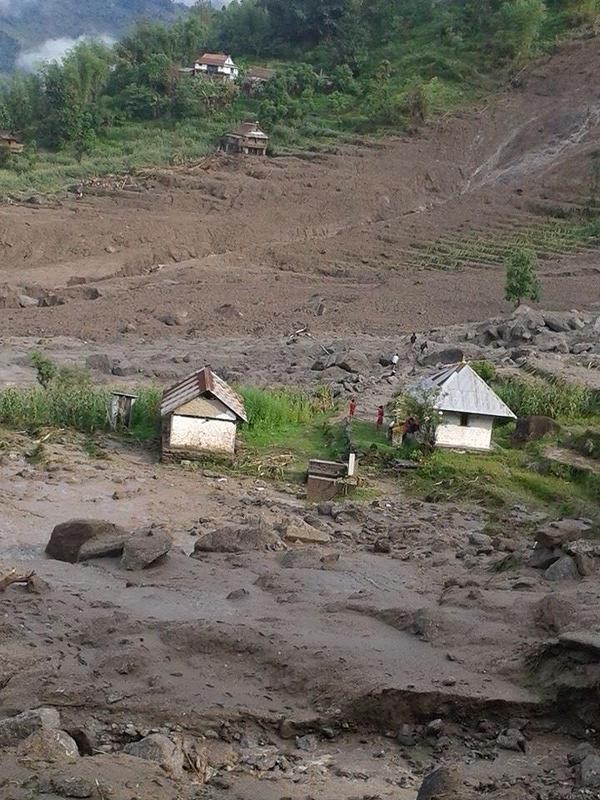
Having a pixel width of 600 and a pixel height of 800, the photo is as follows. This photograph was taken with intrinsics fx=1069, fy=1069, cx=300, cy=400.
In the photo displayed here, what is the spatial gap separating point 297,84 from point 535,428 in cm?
4458

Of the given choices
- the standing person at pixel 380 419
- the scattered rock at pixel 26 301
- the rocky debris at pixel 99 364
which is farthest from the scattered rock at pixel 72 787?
the scattered rock at pixel 26 301

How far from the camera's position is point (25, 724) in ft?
27.1

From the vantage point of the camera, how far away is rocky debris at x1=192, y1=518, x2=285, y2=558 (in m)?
14.2

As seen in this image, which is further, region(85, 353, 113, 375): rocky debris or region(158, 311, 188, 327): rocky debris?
region(158, 311, 188, 327): rocky debris

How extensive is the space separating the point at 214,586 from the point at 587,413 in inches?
493

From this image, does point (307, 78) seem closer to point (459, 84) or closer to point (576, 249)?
point (459, 84)

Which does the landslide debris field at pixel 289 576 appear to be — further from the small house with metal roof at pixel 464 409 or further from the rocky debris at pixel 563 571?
the small house with metal roof at pixel 464 409

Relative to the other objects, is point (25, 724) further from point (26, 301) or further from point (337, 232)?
point (337, 232)

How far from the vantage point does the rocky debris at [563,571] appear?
497 inches

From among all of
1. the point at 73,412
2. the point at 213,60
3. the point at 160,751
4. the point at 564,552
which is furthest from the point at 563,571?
the point at 213,60

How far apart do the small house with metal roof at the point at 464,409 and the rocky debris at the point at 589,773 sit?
1212 centimetres

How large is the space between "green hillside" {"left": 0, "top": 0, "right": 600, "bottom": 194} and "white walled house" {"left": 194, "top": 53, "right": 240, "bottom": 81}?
178cm

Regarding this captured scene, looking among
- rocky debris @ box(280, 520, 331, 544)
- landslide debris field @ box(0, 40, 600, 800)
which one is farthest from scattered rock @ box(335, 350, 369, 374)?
rocky debris @ box(280, 520, 331, 544)

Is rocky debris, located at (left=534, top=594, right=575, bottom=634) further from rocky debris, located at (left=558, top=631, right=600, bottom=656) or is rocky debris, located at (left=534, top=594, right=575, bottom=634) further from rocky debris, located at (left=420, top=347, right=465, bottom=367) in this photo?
rocky debris, located at (left=420, top=347, right=465, bottom=367)
